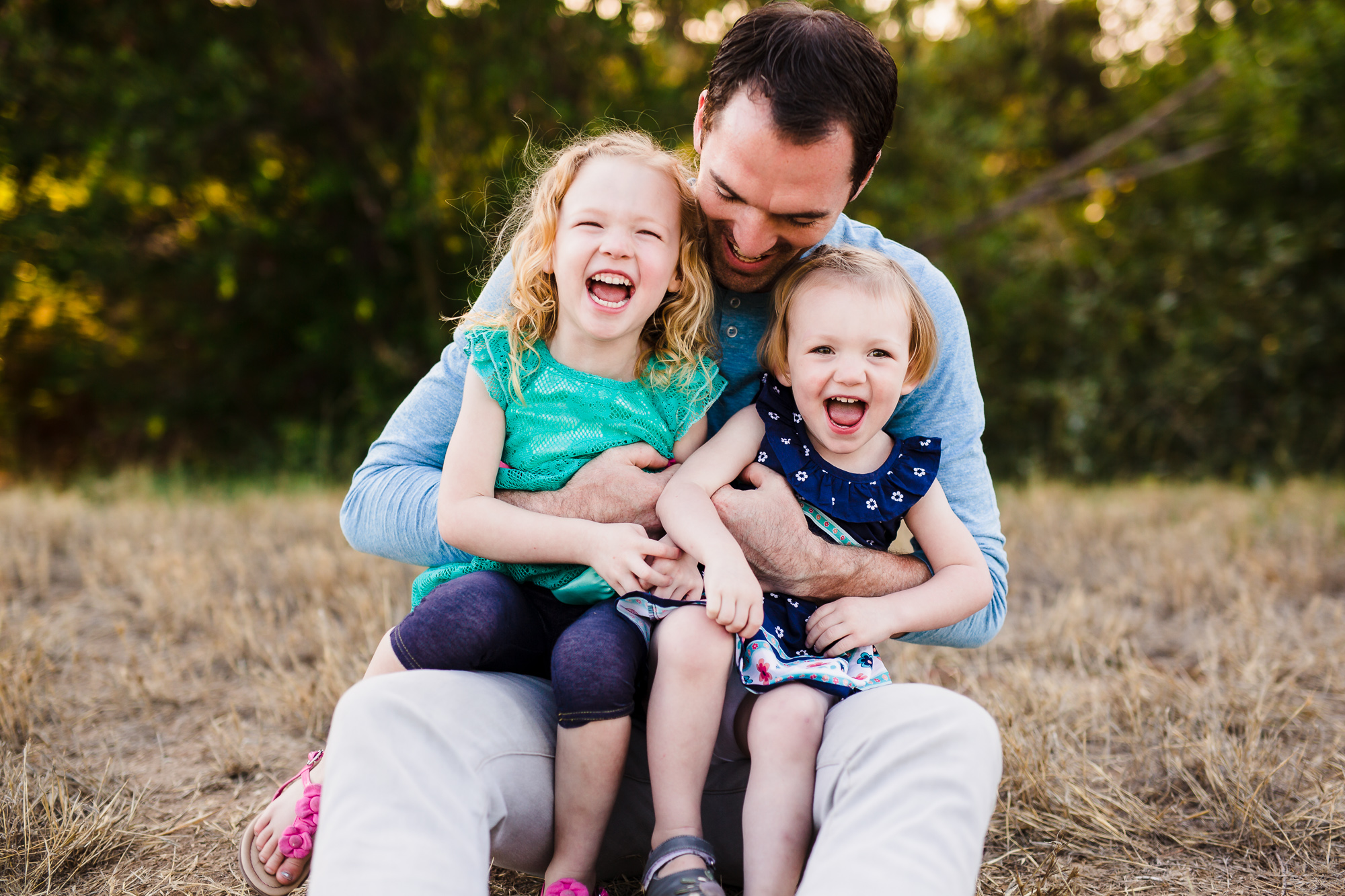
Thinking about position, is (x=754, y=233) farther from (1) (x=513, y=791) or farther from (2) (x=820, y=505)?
(1) (x=513, y=791)

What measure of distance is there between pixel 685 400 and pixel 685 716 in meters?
0.69

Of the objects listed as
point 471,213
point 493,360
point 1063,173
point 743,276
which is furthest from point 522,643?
point 1063,173

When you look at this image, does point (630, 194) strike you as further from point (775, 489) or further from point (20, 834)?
point (20, 834)

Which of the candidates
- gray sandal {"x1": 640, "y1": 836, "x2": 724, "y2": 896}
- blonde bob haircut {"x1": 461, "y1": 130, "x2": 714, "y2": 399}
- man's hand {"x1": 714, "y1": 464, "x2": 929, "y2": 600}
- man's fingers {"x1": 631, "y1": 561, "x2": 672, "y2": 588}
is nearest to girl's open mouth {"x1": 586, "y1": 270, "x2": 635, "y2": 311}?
blonde bob haircut {"x1": 461, "y1": 130, "x2": 714, "y2": 399}

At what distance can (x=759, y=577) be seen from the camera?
1.85 m

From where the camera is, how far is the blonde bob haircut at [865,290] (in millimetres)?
1906

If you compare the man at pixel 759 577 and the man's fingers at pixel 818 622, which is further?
the man's fingers at pixel 818 622

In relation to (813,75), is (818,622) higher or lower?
lower

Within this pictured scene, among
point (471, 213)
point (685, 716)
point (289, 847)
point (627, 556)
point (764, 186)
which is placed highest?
point (471, 213)

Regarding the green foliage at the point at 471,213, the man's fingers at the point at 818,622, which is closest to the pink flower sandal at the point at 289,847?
the man's fingers at the point at 818,622

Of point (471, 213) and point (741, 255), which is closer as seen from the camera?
point (741, 255)

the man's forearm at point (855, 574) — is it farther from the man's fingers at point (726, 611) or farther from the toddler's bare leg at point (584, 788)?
the toddler's bare leg at point (584, 788)

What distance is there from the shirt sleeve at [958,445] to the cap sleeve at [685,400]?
1.38 feet

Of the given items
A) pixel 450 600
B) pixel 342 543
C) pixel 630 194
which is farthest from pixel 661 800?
pixel 342 543
